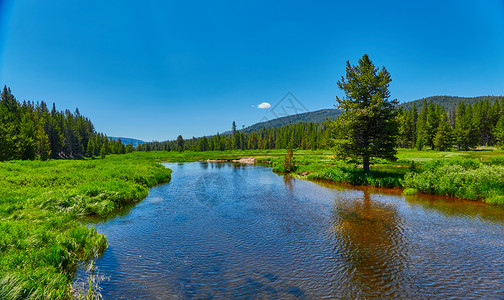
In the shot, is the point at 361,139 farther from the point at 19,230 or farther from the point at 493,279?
the point at 19,230

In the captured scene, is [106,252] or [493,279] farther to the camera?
[106,252]

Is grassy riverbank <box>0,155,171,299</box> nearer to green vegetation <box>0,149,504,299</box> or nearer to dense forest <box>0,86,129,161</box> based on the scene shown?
green vegetation <box>0,149,504,299</box>

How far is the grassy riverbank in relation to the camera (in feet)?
19.6

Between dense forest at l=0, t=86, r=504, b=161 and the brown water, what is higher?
dense forest at l=0, t=86, r=504, b=161

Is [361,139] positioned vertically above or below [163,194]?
above

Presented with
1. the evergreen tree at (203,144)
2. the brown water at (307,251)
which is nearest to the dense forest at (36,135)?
the evergreen tree at (203,144)

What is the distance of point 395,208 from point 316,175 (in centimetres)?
1471

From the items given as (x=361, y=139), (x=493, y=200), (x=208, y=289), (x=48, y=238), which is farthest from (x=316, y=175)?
(x=48, y=238)

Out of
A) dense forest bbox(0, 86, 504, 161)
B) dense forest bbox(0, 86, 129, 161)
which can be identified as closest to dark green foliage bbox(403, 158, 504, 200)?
dense forest bbox(0, 86, 504, 161)

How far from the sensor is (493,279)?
779cm

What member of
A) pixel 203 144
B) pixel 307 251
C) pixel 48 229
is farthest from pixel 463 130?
pixel 203 144

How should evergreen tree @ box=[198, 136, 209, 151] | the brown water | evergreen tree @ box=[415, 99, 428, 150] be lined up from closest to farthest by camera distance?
the brown water < evergreen tree @ box=[415, 99, 428, 150] < evergreen tree @ box=[198, 136, 209, 151]

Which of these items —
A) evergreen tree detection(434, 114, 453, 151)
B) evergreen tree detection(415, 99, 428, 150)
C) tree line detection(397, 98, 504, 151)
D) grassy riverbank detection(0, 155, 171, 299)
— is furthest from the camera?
evergreen tree detection(415, 99, 428, 150)

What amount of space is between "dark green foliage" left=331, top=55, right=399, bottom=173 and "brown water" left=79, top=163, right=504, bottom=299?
9.16m
